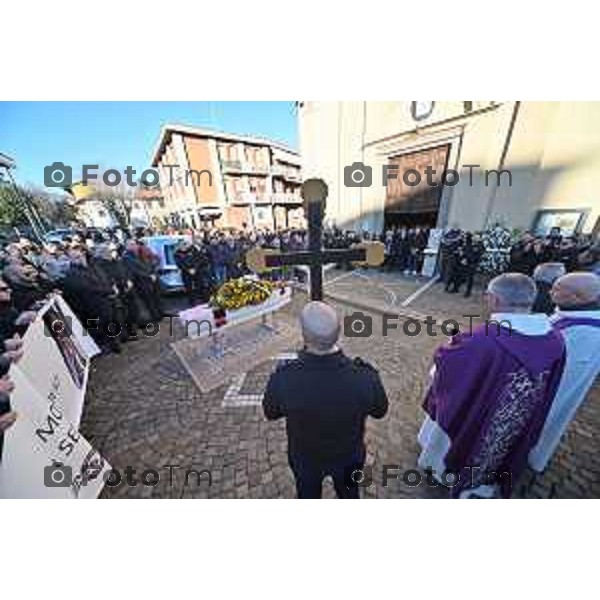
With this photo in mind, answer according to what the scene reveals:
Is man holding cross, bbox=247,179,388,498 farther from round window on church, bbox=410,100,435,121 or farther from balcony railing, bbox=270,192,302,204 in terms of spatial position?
balcony railing, bbox=270,192,302,204

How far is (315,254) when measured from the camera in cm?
198

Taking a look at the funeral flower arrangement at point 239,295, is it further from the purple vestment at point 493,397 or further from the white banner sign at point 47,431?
the purple vestment at point 493,397

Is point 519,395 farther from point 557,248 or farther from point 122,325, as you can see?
point 557,248

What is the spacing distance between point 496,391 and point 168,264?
26.0ft

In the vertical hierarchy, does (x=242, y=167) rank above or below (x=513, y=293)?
above

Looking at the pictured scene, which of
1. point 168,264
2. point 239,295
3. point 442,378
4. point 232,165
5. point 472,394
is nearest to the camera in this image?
point 472,394

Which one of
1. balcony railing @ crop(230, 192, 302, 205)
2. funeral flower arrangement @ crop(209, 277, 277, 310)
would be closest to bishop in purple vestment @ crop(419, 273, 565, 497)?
funeral flower arrangement @ crop(209, 277, 277, 310)

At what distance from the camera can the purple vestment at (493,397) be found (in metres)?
1.84

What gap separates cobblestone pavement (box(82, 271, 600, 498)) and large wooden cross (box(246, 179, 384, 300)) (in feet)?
6.18

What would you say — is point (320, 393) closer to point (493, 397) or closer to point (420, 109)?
point (493, 397)

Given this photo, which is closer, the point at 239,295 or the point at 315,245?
the point at 315,245

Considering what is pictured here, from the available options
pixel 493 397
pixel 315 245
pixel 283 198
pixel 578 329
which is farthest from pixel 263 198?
pixel 493 397

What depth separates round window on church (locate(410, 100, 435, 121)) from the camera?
33.2 ft

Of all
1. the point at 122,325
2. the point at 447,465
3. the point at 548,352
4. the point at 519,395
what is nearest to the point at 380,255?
the point at 548,352
